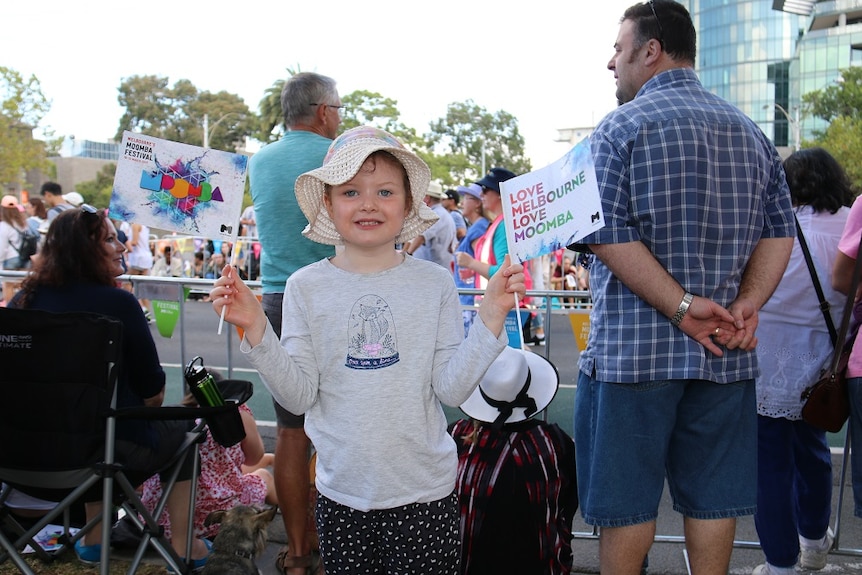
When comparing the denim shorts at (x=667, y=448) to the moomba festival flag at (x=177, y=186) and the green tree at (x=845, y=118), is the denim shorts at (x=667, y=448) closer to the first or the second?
the moomba festival flag at (x=177, y=186)

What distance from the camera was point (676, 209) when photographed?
2.50m

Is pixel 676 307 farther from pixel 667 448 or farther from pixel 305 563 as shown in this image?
pixel 305 563

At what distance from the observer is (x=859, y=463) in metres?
3.16

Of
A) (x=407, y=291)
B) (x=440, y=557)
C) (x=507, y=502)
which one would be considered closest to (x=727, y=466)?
(x=507, y=502)

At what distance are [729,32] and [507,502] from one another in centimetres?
10697

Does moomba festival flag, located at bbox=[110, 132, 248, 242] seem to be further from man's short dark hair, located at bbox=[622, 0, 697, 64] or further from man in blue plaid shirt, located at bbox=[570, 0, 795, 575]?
man's short dark hair, located at bbox=[622, 0, 697, 64]

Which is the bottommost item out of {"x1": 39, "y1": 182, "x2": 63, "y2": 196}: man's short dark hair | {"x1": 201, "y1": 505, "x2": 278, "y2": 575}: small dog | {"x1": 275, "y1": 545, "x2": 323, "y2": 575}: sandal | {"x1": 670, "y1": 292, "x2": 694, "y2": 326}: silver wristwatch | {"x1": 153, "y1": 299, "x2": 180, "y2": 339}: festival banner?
{"x1": 275, "y1": 545, "x2": 323, "y2": 575}: sandal

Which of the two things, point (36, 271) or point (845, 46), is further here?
point (845, 46)

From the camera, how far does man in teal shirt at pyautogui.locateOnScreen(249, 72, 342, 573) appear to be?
3387mm

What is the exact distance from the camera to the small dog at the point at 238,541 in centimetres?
321

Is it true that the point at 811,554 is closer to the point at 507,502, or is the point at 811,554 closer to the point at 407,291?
the point at 507,502

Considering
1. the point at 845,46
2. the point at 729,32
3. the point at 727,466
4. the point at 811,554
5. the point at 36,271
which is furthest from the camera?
the point at 729,32

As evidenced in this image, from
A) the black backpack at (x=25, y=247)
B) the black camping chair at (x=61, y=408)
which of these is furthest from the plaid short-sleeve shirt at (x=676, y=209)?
the black backpack at (x=25, y=247)

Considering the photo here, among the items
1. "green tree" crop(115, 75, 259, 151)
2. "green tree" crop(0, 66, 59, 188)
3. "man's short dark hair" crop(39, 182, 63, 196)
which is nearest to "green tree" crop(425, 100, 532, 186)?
"green tree" crop(115, 75, 259, 151)
